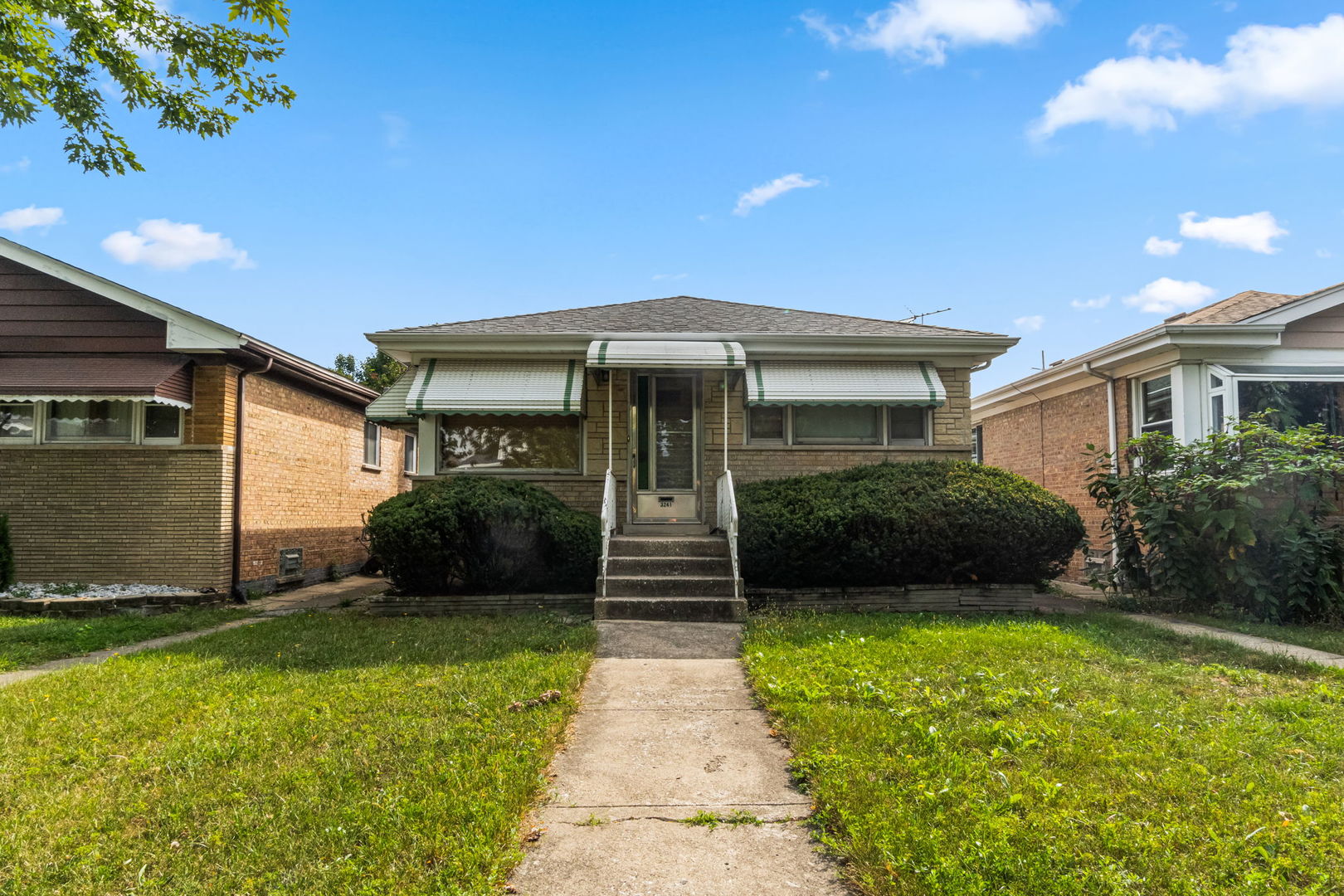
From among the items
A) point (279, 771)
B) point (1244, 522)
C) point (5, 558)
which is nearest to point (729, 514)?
point (1244, 522)

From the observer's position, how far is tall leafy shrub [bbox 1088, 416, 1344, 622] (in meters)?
8.49

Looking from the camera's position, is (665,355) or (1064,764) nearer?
(1064,764)

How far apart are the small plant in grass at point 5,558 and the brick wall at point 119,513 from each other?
37cm

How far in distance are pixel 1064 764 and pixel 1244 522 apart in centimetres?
633

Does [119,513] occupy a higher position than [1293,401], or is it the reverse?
[1293,401]

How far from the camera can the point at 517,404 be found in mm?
10594

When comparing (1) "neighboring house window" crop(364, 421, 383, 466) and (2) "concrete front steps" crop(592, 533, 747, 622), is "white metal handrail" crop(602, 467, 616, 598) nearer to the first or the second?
(2) "concrete front steps" crop(592, 533, 747, 622)

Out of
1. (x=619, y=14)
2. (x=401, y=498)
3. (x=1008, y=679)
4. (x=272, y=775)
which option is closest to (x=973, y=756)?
(x=1008, y=679)

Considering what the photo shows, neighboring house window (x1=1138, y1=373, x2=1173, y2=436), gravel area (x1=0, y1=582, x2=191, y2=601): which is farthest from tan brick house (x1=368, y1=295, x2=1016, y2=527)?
gravel area (x1=0, y1=582, x2=191, y2=601)

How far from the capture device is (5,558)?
35.1 ft

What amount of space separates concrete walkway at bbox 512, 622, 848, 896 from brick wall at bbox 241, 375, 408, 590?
8410 mm

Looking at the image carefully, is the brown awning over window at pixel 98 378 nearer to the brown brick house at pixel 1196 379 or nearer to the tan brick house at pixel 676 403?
the tan brick house at pixel 676 403

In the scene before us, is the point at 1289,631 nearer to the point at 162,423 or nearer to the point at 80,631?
the point at 80,631

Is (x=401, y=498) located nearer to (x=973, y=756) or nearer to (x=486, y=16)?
(x=486, y=16)
